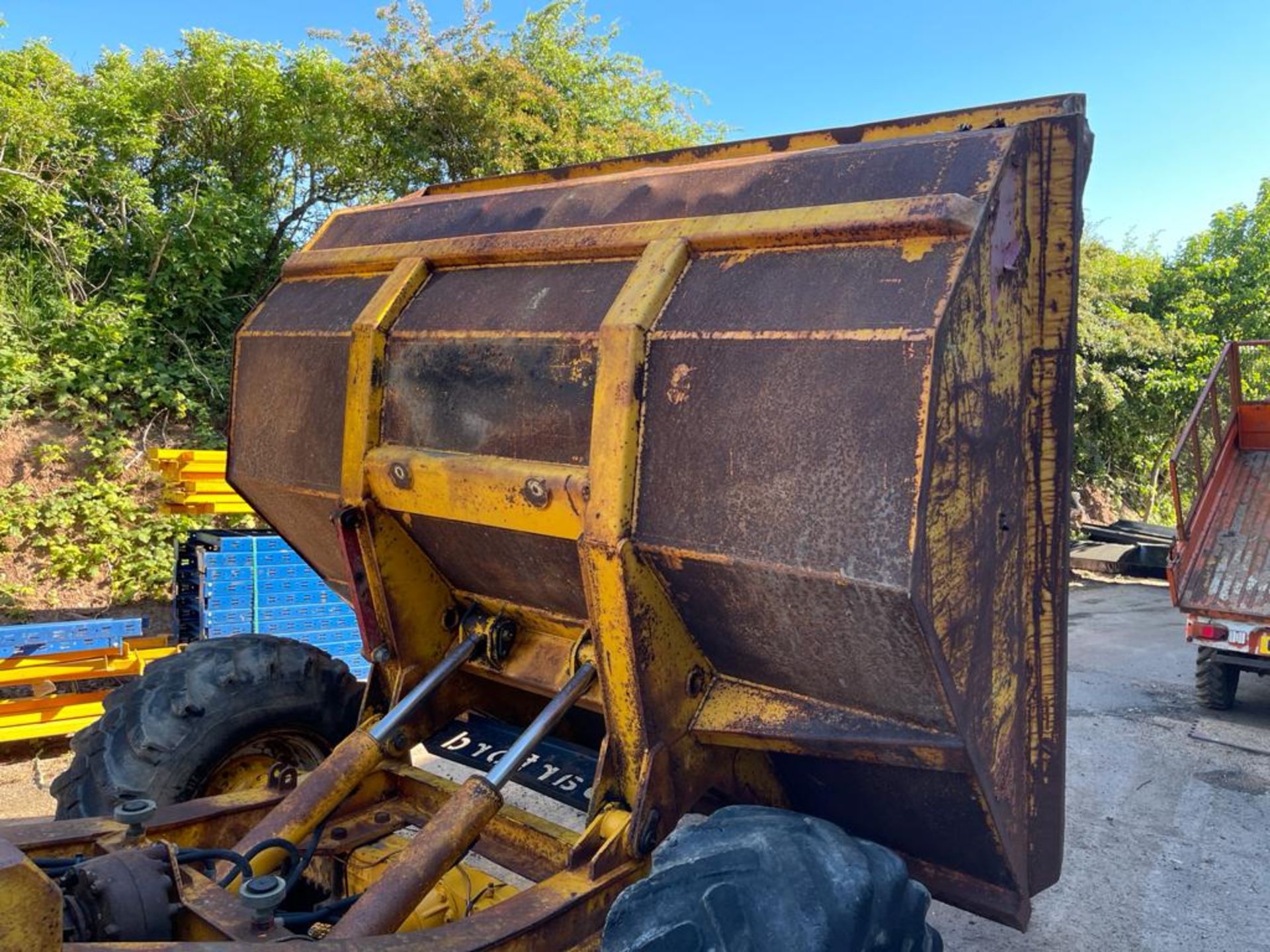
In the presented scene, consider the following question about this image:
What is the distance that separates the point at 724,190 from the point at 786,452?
2.63 ft

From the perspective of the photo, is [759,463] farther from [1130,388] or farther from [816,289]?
[1130,388]

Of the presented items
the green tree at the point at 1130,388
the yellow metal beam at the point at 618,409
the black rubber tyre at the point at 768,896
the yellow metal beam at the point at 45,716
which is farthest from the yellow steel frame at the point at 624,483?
the green tree at the point at 1130,388

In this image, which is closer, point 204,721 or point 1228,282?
point 204,721

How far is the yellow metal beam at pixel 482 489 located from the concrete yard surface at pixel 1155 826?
2.71 metres

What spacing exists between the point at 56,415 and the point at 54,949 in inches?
359

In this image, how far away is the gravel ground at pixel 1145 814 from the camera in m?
4.05

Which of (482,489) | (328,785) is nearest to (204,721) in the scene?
(328,785)

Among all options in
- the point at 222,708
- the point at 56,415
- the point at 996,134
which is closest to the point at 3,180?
the point at 56,415

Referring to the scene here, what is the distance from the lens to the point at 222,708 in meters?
3.11

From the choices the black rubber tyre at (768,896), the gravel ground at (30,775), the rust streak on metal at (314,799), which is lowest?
the gravel ground at (30,775)

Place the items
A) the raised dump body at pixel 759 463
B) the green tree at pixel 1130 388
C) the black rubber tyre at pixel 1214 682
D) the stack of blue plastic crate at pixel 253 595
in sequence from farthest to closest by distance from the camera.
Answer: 1. the green tree at pixel 1130 388
2. the black rubber tyre at pixel 1214 682
3. the stack of blue plastic crate at pixel 253 595
4. the raised dump body at pixel 759 463

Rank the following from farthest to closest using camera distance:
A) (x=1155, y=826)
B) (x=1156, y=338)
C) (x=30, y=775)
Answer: (x=1156, y=338) < (x=30, y=775) < (x=1155, y=826)

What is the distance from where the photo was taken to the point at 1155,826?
5.15 meters

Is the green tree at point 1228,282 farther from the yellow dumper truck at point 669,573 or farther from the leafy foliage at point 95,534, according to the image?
the yellow dumper truck at point 669,573
